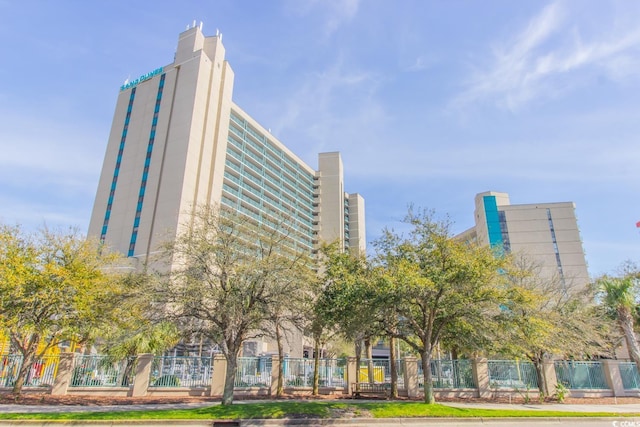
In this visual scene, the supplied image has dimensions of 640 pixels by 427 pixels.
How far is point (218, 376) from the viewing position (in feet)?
65.7

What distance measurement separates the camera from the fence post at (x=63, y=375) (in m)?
18.9

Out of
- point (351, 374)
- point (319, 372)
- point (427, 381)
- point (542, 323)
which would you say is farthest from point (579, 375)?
point (319, 372)

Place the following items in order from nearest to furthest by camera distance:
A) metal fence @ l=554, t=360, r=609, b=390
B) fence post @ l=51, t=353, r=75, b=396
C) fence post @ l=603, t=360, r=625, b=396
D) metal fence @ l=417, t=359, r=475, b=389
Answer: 1. fence post @ l=51, t=353, r=75, b=396
2. metal fence @ l=417, t=359, r=475, b=389
3. fence post @ l=603, t=360, r=625, b=396
4. metal fence @ l=554, t=360, r=609, b=390

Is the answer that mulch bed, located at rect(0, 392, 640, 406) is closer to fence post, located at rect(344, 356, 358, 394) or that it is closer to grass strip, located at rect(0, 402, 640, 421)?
fence post, located at rect(344, 356, 358, 394)

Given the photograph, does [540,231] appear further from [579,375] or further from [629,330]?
[579,375]

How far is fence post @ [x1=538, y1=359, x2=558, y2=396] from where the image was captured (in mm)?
22484

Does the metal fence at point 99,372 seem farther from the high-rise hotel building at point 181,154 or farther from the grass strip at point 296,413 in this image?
the high-rise hotel building at point 181,154

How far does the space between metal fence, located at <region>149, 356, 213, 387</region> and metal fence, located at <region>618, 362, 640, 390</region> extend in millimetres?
26059

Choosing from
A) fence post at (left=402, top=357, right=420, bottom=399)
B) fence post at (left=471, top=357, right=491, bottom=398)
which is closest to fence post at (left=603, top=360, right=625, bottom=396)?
fence post at (left=471, top=357, right=491, bottom=398)

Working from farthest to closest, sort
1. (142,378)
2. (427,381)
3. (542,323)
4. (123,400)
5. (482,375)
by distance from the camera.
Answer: (482,375)
(142,378)
(123,400)
(427,381)
(542,323)

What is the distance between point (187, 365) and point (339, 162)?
85.9 metres

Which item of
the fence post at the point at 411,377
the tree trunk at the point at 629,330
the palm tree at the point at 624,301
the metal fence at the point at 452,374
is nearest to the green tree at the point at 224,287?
the fence post at the point at 411,377

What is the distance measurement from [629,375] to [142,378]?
1184 inches

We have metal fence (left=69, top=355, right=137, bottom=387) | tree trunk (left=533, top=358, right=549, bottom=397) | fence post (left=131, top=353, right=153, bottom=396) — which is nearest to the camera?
fence post (left=131, top=353, right=153, bottom=396)
